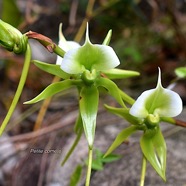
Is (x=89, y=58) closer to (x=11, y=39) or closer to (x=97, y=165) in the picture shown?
(x=11, y=39)

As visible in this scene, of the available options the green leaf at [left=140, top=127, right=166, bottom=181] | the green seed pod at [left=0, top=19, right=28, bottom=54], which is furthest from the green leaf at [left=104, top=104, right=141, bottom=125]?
the green seed pod at [left=0, top=19, right=28, bottom=54]

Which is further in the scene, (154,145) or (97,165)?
(97,165)

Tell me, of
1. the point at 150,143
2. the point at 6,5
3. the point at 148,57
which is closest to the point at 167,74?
the point at 148,57

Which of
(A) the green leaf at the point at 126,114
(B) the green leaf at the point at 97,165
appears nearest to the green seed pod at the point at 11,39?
(A) the green leaf at the point at 126,114

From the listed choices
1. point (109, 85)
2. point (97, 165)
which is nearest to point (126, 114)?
point (109, 85)

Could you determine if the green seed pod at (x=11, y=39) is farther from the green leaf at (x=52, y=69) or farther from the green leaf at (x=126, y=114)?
the green leaf at (x=126, y=114)

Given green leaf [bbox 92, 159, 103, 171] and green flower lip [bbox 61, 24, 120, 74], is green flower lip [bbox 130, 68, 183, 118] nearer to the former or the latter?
green flower lip [bbox 61, 24, 120, 74]

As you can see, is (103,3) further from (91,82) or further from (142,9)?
(91,82)
